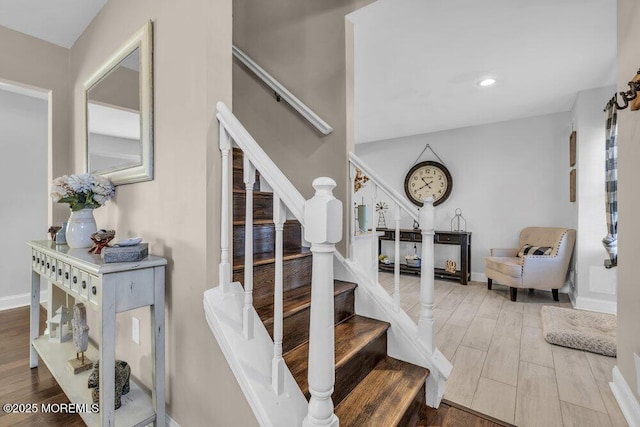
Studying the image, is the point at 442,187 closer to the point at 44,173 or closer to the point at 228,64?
the point at 228,64

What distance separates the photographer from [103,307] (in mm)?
1132

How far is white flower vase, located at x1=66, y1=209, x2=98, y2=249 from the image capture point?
5.38 feet

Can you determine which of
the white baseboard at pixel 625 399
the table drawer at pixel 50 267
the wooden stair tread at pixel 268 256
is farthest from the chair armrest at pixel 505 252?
the table drawer at pixel 50 267

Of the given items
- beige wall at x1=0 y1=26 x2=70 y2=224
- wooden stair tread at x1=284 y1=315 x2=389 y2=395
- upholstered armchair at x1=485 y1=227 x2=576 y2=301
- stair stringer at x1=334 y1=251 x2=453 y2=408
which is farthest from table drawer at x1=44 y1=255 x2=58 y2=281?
upholstered armchair at x1=485 y1=227 x2=576 y2=301

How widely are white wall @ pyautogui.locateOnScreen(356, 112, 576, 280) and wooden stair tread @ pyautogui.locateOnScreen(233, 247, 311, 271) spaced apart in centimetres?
378

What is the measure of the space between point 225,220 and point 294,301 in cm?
63

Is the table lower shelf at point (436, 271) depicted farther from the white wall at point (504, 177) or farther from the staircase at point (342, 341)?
the staircase at point (342, 341)

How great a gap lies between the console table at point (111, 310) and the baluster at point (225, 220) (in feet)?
1.09

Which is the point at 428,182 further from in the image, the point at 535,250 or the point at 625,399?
the point at 625,399

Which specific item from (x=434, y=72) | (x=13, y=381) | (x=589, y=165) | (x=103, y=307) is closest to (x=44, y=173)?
(x=13, y=381)

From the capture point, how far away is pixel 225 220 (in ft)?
3.92

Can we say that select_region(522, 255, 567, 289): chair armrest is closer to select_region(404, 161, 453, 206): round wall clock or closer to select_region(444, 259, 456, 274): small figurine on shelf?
select_region(444, 259, 456, 274): small figurine on shelf

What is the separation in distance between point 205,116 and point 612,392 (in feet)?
9.25

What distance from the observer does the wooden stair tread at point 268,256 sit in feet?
4.97
